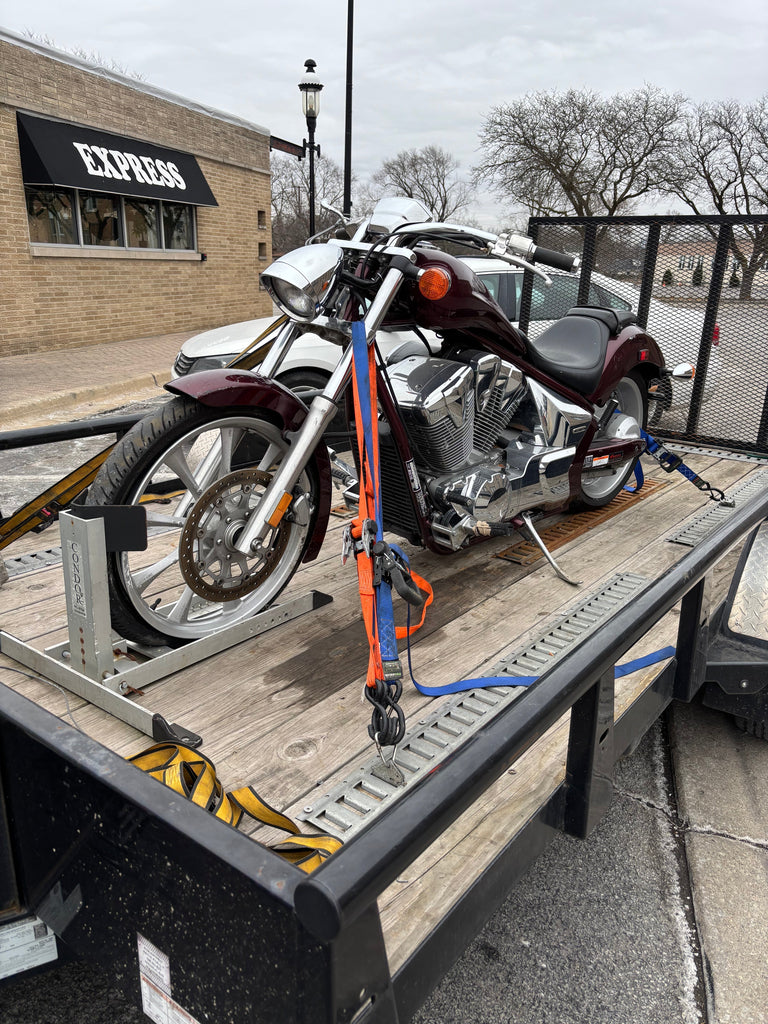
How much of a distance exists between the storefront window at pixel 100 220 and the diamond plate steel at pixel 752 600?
1280 cm

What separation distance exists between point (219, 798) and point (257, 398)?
1.25m

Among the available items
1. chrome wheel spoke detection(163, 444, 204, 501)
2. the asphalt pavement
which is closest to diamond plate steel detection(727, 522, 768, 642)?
the asphalt pavement

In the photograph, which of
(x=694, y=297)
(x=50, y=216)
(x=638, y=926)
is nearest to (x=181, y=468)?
(x=638, y=926)

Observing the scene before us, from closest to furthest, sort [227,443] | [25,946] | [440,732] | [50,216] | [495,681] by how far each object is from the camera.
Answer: [25,946]
[440,732]
[495,681]
[227,443]
[50,216]

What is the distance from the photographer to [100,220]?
530 inches

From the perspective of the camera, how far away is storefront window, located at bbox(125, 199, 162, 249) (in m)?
14.1

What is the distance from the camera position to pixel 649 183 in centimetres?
2703

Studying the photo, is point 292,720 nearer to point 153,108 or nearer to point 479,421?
point 479,421

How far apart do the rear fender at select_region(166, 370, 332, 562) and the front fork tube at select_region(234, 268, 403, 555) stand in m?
0.08

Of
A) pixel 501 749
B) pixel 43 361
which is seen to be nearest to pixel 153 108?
pixel 43 361

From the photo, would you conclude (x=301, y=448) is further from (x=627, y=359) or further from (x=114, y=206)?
(x=114, y=206)

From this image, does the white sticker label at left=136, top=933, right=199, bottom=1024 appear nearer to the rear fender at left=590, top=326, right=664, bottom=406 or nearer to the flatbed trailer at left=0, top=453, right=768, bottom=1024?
the flatbed trailer at left=0, top=453, right=768, bottom=1024

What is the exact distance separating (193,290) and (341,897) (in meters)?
15.9

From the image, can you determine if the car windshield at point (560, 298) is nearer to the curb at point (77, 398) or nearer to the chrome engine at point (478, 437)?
the chrome engine at point (478, 437)
